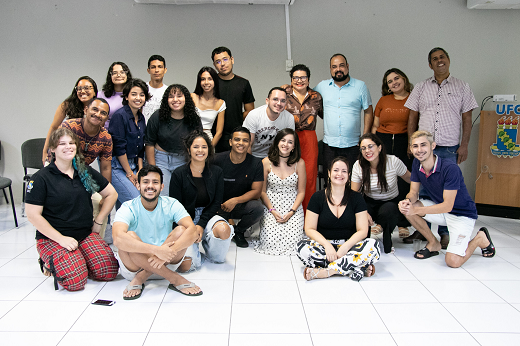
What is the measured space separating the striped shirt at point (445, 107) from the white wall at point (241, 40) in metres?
1.14

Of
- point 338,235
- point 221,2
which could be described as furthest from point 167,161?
point 221,2

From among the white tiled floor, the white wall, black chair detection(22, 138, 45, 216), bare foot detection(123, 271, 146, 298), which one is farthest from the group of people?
black chair detection(22, 138, 45, 216)

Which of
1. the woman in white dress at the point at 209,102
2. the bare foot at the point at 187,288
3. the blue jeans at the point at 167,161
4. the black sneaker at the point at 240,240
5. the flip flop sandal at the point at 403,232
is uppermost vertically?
the woman in white dress at the point at 209,102

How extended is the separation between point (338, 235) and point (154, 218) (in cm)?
131

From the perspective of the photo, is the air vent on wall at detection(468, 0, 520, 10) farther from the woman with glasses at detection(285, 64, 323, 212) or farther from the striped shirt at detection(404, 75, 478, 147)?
the woman with glasses at detection(285, 64, 323, 212)

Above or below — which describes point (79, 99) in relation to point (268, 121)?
above

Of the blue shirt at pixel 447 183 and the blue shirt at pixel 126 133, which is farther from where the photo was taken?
the blue shirt at pixel 126 133

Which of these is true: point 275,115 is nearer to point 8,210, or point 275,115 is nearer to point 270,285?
point 270,285

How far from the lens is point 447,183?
3.02 metres

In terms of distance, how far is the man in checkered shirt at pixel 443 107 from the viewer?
12.6 feet

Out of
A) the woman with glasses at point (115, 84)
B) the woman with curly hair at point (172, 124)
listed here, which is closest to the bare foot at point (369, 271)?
the woman with curly hair at point (172, 124)

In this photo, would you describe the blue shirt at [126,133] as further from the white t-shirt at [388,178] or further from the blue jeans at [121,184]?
the white t-shirt at [388,178]

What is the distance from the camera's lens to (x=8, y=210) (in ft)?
15.5

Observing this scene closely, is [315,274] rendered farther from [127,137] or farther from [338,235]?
[127,137]
